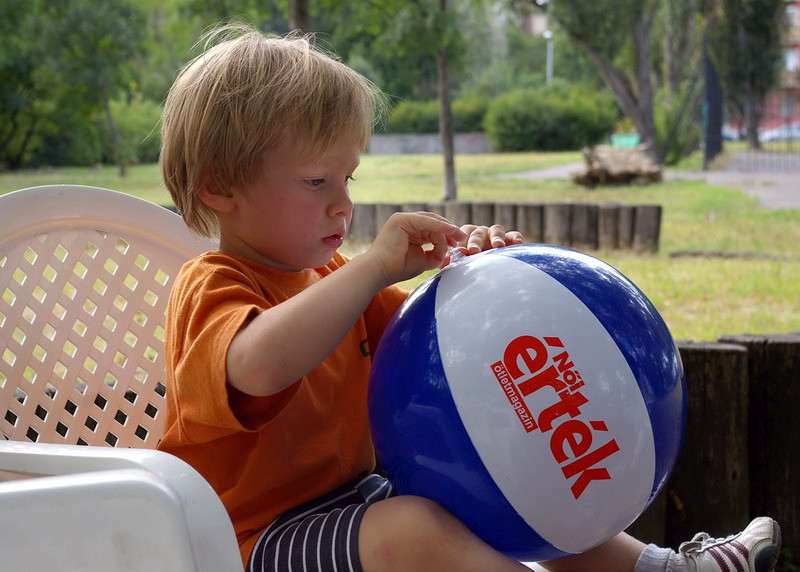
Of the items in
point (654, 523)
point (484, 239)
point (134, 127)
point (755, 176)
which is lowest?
point (755, 176)

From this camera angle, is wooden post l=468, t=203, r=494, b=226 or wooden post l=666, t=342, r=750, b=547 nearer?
wooden post l=666, t=342, r=750, b=547

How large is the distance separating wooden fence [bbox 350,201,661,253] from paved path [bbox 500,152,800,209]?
4.23m

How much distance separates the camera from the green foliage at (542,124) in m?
35.8

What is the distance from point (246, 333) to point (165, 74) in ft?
123

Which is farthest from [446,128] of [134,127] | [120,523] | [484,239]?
[134,127]

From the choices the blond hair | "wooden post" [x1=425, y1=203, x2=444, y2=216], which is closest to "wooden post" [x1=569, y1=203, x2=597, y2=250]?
"wooden post" [x1=425, y1=203, x2=444, y2=216]

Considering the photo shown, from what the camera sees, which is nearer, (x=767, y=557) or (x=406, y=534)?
(x=406, y=534)

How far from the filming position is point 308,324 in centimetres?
158

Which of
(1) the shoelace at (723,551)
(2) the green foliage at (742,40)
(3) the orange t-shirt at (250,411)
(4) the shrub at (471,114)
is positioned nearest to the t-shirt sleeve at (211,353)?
(3) the orange t-shirt at (250,411)

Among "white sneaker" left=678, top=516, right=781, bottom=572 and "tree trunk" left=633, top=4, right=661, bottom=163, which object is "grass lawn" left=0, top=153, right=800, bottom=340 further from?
"tree trunk" left=633, top=4, right=661, bottom=163

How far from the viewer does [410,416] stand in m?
1.63

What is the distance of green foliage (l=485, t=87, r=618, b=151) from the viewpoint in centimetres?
3578

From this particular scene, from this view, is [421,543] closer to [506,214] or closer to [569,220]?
[569,220]

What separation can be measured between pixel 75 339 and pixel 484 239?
978mm
